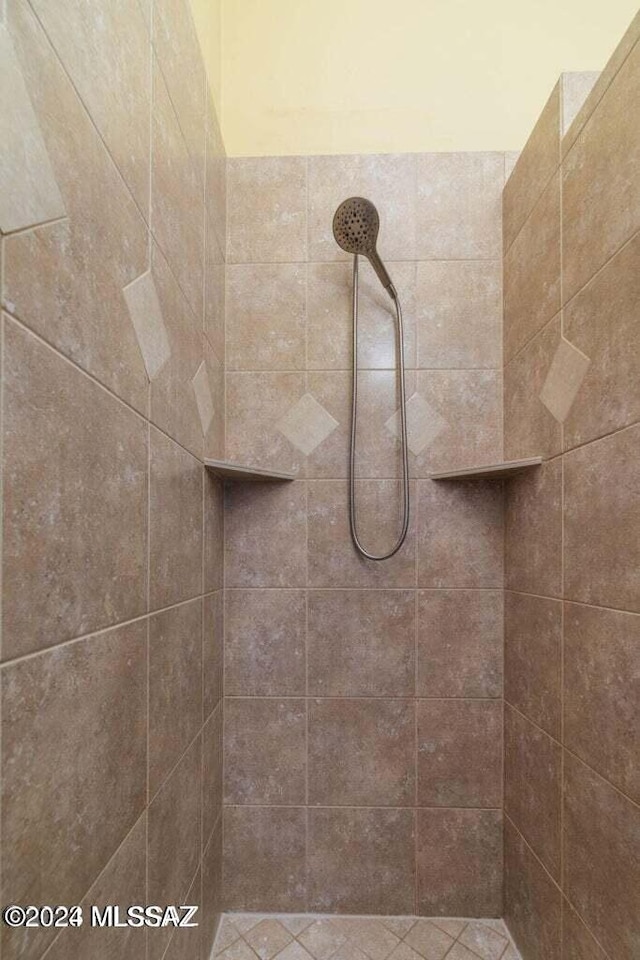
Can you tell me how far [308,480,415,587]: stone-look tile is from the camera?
139 cm

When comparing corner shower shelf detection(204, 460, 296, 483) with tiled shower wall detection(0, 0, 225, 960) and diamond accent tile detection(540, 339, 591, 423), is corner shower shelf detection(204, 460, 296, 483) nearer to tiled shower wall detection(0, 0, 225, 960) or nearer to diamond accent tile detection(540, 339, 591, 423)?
tiled shower wall detection(0, 0, 225, 960)

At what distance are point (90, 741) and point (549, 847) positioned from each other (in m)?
1.06

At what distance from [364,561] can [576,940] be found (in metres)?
0.89

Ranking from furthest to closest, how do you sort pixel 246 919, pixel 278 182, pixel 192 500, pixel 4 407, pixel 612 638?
1. pixel 278 182
2. pixel 246 919
3. pixel 192 500
4. pixel 612 638
5. pixel 4 407

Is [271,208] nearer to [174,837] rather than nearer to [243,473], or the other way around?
[243,473]

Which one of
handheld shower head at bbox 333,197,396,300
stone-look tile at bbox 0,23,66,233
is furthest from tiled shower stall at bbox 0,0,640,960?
handheld shower head at bbox 333,197,396,300

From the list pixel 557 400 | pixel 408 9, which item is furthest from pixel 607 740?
pixel 408 9

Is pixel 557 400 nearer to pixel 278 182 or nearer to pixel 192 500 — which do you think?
pixel 192 500

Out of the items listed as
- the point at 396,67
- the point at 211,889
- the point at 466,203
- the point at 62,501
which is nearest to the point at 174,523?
the point at 62,501

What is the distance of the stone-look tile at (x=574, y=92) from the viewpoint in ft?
3.45

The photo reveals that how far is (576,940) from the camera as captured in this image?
0.95 meters

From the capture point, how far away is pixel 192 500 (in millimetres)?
1070

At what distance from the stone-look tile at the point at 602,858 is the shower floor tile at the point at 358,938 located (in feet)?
1.48

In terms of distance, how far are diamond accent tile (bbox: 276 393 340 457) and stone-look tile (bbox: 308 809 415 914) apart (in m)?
1.04
